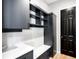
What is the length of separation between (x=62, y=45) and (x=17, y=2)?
10.2 ft

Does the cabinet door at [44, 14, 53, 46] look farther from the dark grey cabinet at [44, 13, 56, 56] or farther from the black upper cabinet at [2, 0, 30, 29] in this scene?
the black upper cabinet at [2, 0, 30, 29]

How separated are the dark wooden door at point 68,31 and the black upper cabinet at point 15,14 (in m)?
2.48

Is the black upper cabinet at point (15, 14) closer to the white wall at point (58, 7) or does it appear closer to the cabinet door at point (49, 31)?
the cabinet door at point (49, 31)

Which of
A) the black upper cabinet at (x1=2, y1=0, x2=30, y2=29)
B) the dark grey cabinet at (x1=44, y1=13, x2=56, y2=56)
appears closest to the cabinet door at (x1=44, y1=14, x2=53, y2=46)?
the dark grey cabinet at (x1=44, y1=13, x2=56, y2=56)

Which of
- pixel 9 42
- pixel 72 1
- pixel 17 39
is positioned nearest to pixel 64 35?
pixel 72 1

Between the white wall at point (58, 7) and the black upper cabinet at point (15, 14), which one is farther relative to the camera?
the white wall at point (58, 7)

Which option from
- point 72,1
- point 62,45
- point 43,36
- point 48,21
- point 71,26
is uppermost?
point 72,1

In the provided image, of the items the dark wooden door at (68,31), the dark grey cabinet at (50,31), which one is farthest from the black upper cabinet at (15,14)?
the dark wooden door at (68,31)

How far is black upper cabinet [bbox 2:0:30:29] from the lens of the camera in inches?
44.6

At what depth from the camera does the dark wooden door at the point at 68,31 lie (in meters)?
3.22

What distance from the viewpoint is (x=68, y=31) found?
3375mm

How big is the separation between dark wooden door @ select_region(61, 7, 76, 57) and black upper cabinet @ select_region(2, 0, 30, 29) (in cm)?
248

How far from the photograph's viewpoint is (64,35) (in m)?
3.52

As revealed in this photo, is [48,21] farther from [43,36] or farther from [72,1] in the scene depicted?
[72,1]
